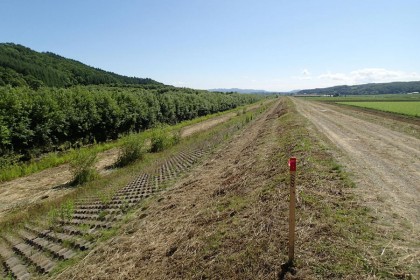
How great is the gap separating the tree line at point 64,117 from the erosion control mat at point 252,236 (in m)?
14.9

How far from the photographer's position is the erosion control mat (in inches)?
196

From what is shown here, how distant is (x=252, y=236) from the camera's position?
6.30 metres

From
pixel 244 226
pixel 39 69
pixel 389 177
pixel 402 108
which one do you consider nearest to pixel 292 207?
pixel 244 226

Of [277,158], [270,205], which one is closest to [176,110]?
[277,158]

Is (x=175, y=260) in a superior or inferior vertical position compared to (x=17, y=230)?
superior

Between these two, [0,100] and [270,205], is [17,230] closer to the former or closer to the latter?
[270,205]

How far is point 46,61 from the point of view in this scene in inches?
6122

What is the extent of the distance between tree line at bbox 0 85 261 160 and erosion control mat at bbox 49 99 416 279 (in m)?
14.9

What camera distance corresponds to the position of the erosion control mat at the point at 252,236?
498 centimetres

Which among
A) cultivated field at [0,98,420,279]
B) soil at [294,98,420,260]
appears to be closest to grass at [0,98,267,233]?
cultivated field at [0,98,420,279]

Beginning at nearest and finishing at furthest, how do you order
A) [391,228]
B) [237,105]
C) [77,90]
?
1. [391,228]
2. [77,90]
3. [237,105]

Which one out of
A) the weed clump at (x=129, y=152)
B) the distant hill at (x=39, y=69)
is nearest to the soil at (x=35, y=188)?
the weed clump at (x=129, y=152)

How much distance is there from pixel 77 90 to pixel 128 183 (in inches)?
735

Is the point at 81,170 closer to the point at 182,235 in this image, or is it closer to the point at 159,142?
the point at 159,142
